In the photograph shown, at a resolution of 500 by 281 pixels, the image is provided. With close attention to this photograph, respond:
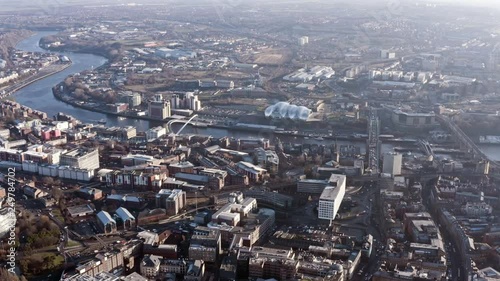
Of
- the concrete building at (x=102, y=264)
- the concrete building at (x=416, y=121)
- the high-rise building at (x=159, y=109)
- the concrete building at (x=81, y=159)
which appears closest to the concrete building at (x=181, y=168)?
the concrete building at (x=81, y=159)

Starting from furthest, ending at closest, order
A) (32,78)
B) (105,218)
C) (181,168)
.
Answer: (32,78), (181,168), (105,218)

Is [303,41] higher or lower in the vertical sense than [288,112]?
higher

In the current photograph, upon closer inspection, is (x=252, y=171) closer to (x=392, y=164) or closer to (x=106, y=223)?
(x=392, y=164)

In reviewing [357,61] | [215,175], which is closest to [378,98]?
[357,61]

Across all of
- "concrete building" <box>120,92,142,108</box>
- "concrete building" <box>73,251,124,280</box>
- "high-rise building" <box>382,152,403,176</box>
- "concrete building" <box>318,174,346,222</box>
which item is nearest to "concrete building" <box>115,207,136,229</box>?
"concrete building" <box>73,251,124,280</box>

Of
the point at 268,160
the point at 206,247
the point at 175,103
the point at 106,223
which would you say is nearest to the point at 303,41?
the point at 175,103

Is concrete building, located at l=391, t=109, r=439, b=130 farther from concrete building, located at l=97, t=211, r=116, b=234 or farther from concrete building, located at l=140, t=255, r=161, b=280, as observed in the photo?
concrete building, located at l=140, t=255, r=161, b=280
